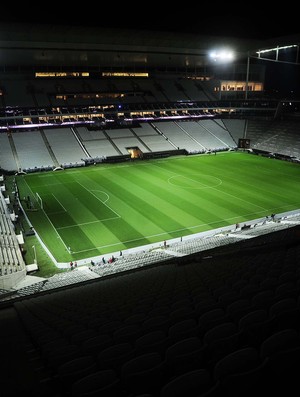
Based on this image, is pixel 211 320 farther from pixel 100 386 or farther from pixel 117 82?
pixel 117 82

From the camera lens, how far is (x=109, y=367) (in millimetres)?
3775

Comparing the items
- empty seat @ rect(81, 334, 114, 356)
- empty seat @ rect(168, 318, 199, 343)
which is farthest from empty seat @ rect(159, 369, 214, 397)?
empty seat @ rect(81, 334, 114, 356)

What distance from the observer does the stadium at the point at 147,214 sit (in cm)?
367

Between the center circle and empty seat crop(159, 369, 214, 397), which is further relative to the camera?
the center circle

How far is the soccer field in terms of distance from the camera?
991 inches

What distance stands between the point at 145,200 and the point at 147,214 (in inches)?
144

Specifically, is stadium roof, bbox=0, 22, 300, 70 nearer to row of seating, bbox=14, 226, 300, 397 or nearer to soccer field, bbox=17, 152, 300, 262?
soccer field, bbox=17, 152, 300, 262

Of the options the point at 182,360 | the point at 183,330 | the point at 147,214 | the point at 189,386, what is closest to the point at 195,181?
the point at 147,214

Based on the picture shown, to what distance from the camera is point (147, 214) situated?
29.0 meters

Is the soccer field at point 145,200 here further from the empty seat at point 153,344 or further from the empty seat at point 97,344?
the empty seat at point 153,344

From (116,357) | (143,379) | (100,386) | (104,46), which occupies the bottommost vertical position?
(116,357)

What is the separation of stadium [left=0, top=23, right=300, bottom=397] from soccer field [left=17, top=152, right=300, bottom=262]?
0.71 ft

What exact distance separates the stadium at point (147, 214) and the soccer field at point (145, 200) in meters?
0.22

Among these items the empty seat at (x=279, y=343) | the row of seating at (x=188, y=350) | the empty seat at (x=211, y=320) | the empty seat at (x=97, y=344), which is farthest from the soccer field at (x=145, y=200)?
the empty seat at (x=279, y=343)
